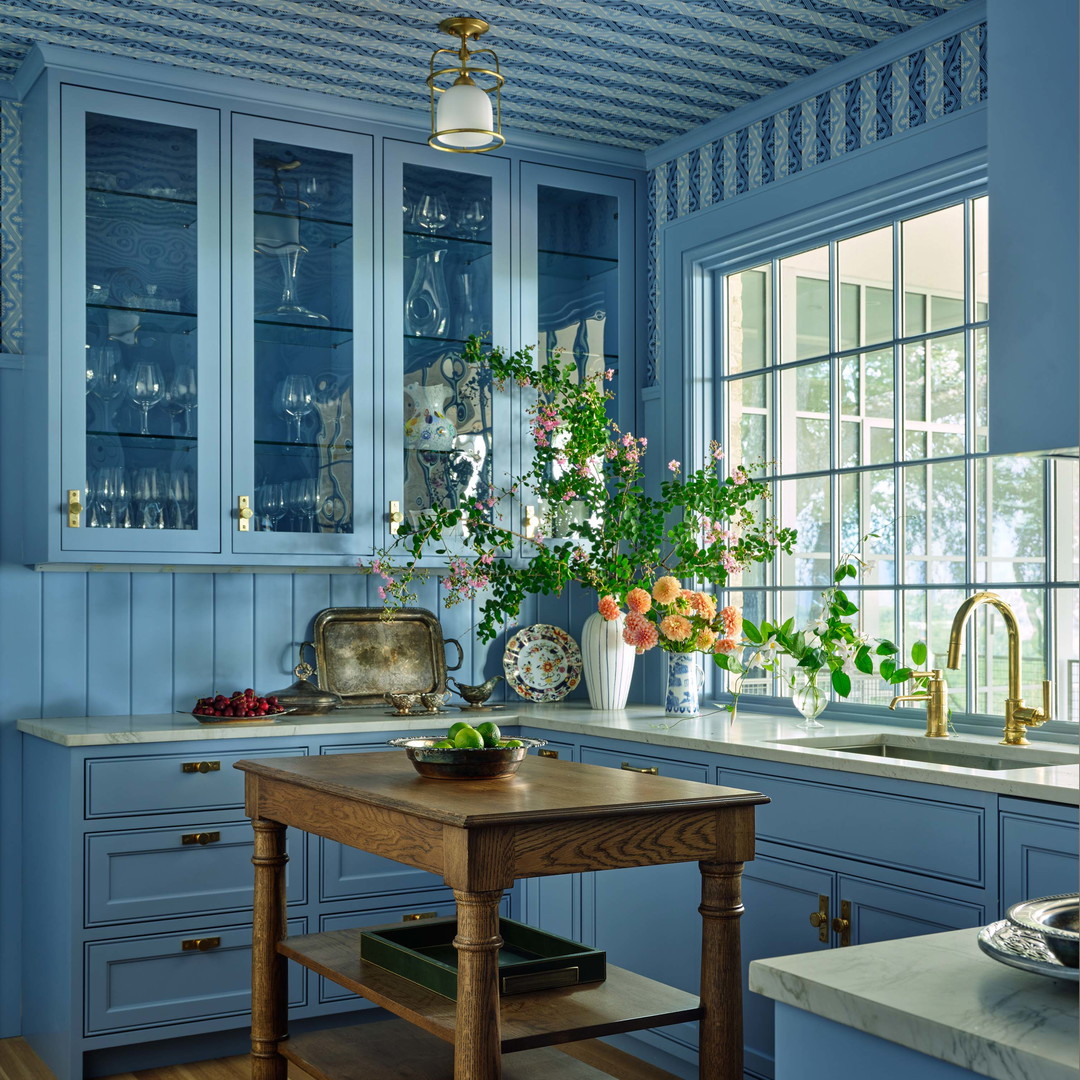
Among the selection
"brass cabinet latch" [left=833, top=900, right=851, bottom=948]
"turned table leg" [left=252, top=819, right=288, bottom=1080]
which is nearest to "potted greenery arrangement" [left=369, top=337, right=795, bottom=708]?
"brass cabinet latch" [left=833, top=900, right=851, bottom=948]

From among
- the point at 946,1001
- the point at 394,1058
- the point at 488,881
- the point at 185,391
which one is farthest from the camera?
the point at 185,391

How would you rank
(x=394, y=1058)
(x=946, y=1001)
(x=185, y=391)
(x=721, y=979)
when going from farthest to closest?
1. (x=185, y=391)
2. (x=394, y=1058)
3. (x=721, y=979)
4. (x=946, y=1001)

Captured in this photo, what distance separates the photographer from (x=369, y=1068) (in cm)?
246

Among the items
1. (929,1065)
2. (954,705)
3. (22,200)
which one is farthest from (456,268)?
(929,1065)

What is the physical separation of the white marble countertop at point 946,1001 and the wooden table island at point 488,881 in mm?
813

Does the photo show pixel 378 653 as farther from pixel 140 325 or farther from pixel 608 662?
pixel 140 325

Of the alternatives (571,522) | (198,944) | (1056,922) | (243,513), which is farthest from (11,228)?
(1056,922)

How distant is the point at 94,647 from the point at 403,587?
3.06ft

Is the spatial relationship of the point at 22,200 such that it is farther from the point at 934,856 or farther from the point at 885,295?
the point at 934,856

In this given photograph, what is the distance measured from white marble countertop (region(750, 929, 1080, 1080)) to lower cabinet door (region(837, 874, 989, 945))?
54.7 inches

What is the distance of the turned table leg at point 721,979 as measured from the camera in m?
2.22

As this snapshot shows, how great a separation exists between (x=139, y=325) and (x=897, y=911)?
99.9 inches

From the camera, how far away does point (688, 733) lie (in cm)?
339

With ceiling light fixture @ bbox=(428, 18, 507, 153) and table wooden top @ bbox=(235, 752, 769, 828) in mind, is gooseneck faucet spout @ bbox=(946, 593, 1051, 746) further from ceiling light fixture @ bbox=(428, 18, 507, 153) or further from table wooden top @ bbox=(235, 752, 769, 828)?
ceiling light fixture @ bbox=(428, 18, 507, 153)
